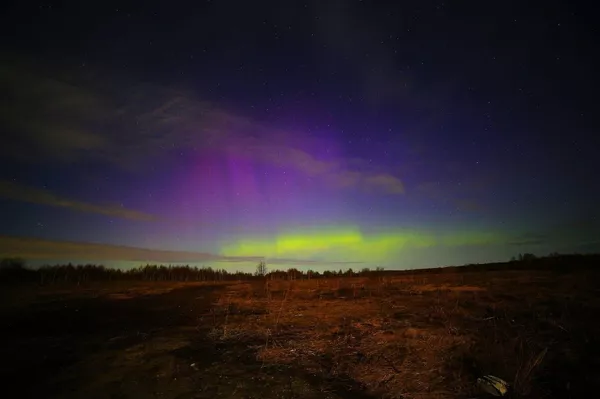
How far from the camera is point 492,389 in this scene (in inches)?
303

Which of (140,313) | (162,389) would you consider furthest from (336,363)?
(140,313)

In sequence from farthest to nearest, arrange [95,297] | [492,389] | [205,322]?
[95,297]
[205,322]
[492,389]

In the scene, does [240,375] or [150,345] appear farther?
[150,345]

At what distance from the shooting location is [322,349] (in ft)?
35.4

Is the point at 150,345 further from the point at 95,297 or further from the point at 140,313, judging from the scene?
the point at 95,297

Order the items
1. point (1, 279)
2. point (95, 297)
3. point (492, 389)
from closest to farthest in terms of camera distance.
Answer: point (492, 389) → point (95, 297) → point (1, 279)

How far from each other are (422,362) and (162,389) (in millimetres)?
6413

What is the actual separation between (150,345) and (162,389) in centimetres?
349

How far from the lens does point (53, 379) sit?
31.2 ft

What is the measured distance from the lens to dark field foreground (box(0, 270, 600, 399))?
840cm

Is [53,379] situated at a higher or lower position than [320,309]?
lower

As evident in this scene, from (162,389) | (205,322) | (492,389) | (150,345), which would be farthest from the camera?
(205,322)

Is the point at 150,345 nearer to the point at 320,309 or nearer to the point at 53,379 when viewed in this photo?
the point at 53,379

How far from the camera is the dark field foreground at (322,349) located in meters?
8.40
